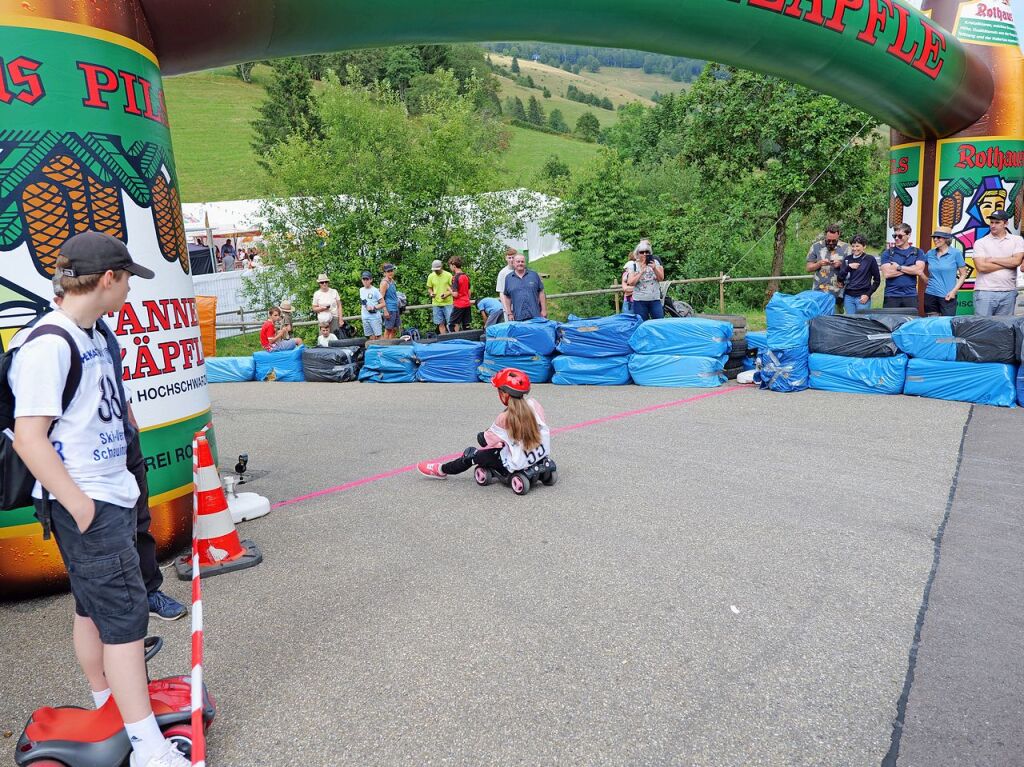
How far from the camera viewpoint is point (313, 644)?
384 cm

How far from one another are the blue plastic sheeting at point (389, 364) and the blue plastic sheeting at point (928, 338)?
286 inches

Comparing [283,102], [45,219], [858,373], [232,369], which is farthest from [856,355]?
[283,102]

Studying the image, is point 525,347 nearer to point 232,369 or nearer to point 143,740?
point 232,369

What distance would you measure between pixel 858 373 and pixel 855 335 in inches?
17.9

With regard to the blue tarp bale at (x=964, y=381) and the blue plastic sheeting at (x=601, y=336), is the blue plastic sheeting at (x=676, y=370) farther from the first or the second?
the blue tarp bale at (x=964, y=381)

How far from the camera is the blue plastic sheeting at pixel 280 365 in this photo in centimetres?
1402

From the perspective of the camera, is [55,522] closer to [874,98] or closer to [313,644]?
[313,644]

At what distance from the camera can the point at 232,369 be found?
14758mm

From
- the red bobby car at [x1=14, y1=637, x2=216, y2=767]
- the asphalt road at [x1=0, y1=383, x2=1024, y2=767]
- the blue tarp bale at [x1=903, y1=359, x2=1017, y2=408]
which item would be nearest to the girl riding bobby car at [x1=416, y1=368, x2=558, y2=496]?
the asphalt road at [x1=0, y1=383, x2=1024, y2=767]

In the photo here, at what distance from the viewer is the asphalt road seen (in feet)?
9.91

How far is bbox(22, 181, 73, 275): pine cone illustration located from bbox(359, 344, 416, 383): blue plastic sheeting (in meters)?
8.35

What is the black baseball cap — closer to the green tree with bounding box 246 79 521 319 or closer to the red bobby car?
the red bobby car

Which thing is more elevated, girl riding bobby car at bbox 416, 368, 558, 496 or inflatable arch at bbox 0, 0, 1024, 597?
inflatable arch at bbox 0, 0, 1024, 597

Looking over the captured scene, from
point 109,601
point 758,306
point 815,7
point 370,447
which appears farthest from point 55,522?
point 758,306
